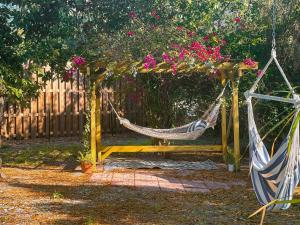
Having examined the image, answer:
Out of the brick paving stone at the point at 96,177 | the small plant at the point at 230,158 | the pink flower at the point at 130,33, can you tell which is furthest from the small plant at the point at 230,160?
the pink flower at the point at 130,33

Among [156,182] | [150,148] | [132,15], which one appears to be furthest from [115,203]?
[132,15]

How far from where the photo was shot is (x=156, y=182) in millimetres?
6676

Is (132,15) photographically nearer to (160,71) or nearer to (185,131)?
(160,71)

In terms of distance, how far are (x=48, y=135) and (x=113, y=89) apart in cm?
224

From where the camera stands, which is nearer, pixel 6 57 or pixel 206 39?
pixel 6 57

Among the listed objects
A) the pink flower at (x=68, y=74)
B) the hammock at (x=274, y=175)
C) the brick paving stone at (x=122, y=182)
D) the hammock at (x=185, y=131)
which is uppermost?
the pink flower at (x=68, y=74)

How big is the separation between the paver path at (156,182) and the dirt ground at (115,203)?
178 millimetres

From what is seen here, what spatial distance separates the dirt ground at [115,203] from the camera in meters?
4.67

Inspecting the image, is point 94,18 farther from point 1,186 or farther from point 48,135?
point 48,135

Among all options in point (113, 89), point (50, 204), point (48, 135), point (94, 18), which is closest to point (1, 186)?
point (50, 204)

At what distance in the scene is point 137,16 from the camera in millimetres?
8383

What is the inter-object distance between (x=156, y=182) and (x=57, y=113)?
5824 mm

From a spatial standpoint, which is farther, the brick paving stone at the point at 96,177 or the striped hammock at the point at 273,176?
the brick paving stone at the point at 96,177

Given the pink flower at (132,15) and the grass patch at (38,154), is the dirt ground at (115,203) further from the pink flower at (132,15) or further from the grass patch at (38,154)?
the pink flower at (132,15)
